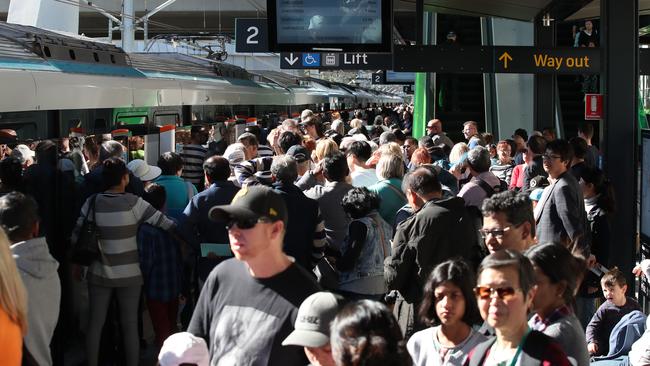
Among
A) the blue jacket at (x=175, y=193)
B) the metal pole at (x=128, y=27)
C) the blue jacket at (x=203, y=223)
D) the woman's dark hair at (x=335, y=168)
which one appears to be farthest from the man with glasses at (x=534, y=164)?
the metal pole at (x=128, y=27)

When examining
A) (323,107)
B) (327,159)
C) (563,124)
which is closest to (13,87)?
(327,159)

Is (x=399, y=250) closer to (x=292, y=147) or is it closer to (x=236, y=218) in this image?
(x=236, y=218)

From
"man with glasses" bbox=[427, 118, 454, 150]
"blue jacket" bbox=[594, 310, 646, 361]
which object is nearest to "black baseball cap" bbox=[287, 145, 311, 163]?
"blue jacket" bbox=[594, 310, 646, 361]

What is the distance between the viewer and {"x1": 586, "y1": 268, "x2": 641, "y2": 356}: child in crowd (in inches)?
265

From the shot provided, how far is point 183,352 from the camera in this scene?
11.4 ft

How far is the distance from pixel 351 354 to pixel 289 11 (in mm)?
8332

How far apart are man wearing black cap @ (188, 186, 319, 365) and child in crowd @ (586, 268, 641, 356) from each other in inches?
140

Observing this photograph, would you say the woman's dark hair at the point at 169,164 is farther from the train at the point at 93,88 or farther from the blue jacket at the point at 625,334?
the blue jacket at the point at 625,334

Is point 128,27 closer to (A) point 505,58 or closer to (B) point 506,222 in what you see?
(A) point 505,58

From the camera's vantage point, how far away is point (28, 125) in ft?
31.5

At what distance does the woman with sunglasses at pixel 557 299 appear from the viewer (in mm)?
3730

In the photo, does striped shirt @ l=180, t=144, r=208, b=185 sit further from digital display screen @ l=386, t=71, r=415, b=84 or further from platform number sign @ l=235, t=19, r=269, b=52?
digital display screen @ l=386, t=71, r=415, b=84

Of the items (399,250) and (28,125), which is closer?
(399,250)

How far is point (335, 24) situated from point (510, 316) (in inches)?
307
